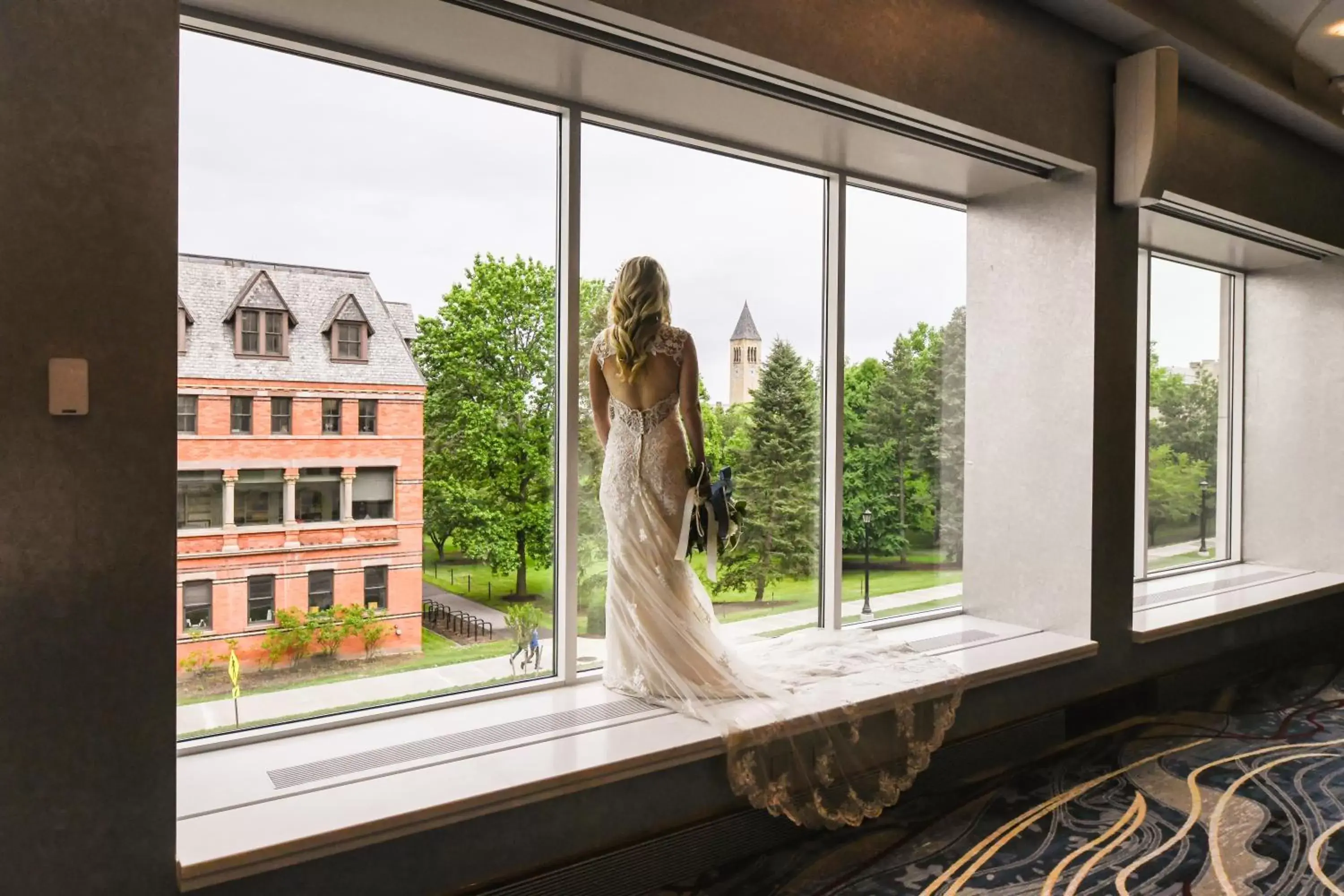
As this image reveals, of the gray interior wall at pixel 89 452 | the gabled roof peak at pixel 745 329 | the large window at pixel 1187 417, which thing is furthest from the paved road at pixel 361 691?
the large window at pixel 1187 417

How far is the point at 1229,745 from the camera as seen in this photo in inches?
156

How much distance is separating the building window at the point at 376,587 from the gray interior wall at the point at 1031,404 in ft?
9.64

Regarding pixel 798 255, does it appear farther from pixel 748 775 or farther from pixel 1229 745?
pixel 1229 745

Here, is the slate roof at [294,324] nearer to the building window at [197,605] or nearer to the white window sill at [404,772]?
the building window at [197,605]

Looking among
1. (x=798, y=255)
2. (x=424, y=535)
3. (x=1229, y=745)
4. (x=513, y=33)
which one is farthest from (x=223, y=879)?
(x=1229, y=745)

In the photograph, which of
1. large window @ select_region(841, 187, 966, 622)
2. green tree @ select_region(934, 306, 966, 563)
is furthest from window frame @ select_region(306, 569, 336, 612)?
green tree @ select_region(934, 306, 966, 563)

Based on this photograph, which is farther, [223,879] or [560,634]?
[560,634]

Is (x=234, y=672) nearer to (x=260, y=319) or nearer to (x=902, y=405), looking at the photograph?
(x=260, y=319)

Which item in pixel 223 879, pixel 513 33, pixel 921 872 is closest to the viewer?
pixel 223 879

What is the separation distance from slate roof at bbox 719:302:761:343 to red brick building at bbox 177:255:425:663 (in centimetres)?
136

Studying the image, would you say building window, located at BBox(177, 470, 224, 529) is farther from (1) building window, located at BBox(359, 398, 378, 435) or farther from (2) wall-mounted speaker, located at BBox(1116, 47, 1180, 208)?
(2) wall-mounted speaker, located at BBox(1116, 47, 1180, 208)

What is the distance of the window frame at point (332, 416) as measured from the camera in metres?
2.76

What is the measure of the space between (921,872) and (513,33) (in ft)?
9.19

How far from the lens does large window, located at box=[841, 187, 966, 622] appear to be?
162 inches
